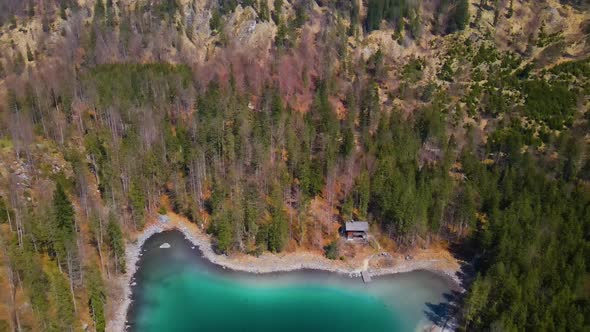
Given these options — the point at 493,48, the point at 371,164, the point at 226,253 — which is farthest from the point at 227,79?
the point at 493,48

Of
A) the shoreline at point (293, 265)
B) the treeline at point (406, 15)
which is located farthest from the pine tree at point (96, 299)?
the treeline at point (406, 15)

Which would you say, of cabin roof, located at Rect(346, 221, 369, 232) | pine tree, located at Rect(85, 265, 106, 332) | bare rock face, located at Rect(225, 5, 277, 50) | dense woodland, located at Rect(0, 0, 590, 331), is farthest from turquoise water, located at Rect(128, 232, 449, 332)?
bare rock face, located at Rect(225, 5, 277, 50)

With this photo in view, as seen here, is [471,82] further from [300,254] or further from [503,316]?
[503,316]

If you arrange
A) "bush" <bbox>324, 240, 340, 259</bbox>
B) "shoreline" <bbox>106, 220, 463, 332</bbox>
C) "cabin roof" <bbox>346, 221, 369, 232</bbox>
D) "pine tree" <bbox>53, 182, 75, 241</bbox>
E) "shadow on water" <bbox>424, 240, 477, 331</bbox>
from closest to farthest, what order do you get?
1. "shadow on water" <bbox>424, 240, 477, 331</bbox>
2. "pine tree" <bbox>53, 182, 75, 241</bbox>
3. "shoreline" <bbox>106, 220, 463, 332</bbox>
4. "bush" <bbox>324, 240, 340, 259</bbox>
5. "cabin roof" <bbox>346, 221, 369, 232</bbox>

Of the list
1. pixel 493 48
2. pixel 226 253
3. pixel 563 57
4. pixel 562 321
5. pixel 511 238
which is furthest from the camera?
pixel 493 48

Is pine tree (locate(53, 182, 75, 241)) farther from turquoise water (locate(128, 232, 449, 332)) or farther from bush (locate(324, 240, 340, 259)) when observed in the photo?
bush (locate(324, 240, 340, 259))

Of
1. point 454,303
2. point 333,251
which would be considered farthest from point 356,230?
point 454,303
